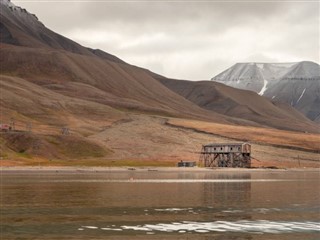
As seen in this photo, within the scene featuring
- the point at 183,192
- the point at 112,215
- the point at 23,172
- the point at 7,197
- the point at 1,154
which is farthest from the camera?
the point at 1,154

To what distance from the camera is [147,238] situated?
126 ft

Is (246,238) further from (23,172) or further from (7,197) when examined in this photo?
(23,172)

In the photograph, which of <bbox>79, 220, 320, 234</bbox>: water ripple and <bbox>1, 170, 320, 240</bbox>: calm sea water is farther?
<bbox>79, 220, 320, 234</bbox>: water ripple

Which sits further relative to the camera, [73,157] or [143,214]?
[73,157]

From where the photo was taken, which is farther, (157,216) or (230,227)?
(157,216)

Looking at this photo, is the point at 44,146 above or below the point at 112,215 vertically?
above

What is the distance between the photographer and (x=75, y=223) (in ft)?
149

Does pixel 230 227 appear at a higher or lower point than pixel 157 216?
lower

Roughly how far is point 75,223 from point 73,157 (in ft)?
507

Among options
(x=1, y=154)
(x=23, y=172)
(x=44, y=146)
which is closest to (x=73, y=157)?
(x=44, y=146)

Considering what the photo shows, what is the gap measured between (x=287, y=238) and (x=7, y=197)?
38.9m

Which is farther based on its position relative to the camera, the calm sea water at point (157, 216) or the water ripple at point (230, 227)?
the water ripple at point (230, 227)

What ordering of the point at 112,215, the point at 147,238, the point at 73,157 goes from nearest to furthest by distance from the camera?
the point at 147,238, the point at 112,215, the point at 73,157

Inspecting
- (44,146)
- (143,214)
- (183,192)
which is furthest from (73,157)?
(143,214)
